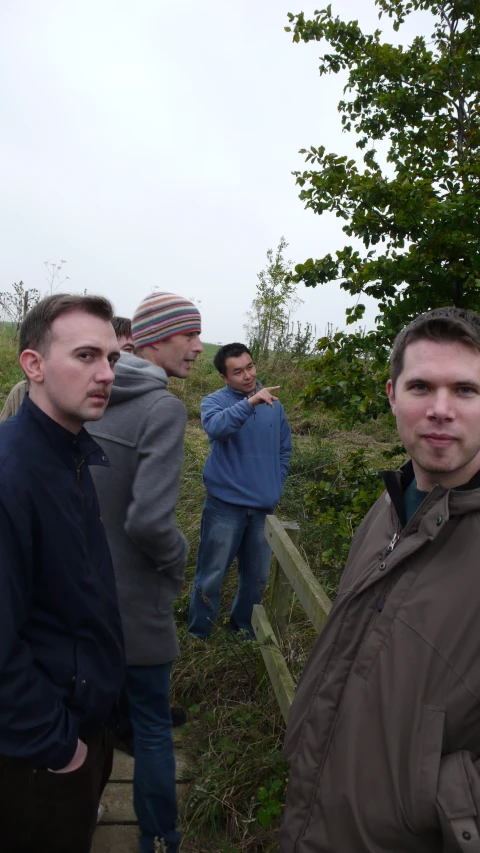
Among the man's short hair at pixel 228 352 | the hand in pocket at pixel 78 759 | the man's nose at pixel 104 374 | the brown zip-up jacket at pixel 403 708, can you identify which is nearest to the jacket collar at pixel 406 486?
the brown zip-up jacket at pixel 403 708

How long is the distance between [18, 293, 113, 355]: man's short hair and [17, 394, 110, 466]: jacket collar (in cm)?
15

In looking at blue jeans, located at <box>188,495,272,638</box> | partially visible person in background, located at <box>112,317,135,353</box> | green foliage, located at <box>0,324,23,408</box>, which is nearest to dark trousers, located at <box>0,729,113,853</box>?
partially visible person in background, located at <box>112,317,135,353</box>

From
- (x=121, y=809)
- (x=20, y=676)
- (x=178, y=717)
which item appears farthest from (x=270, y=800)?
(x=20, y=676)

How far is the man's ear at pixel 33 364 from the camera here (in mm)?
1603

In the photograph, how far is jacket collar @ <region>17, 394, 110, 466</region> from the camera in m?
1.55

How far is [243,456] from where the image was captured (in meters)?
4.02

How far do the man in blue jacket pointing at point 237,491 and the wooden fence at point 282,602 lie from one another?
489 millimetres

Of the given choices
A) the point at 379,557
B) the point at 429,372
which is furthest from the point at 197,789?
the point at 429,372

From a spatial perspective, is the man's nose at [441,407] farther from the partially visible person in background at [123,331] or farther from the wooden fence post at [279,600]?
the partially visible person in background at [123,331]

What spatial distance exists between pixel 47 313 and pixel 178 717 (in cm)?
254

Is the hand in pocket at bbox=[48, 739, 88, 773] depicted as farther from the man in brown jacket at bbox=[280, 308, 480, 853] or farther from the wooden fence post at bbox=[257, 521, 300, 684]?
the wooden fence post at bbox=[257, 521, 300, 684]

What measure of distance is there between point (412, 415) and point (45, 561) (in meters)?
0.97

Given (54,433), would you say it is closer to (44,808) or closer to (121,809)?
(44,808)

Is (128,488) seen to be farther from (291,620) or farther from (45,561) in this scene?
(291,620)
